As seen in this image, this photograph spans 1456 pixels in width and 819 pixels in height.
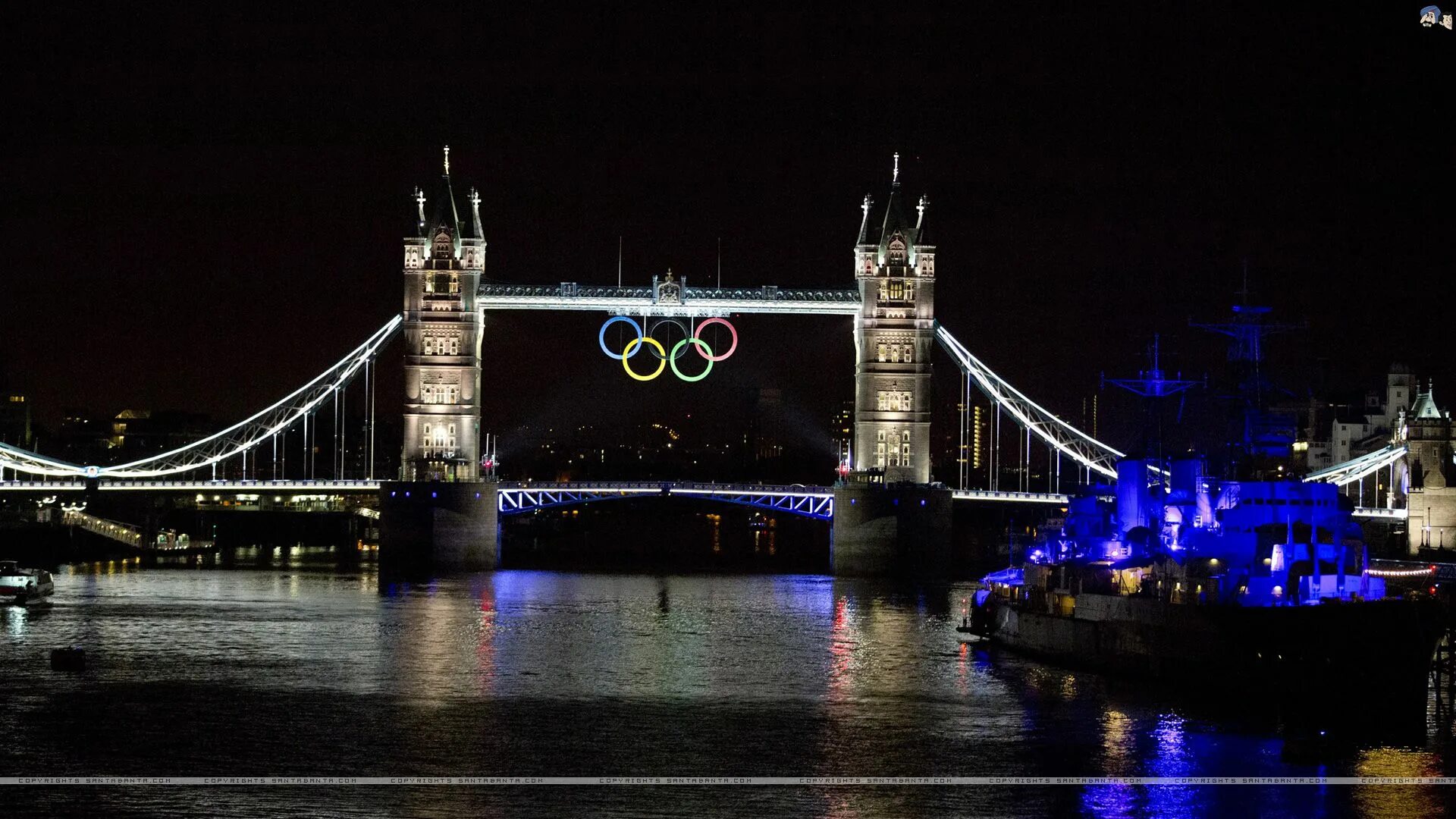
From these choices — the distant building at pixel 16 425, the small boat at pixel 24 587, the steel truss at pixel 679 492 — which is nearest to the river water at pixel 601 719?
the small boat at pixel 24 587

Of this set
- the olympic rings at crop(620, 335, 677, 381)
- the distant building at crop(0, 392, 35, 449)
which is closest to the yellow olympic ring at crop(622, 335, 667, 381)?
the olympic rings at crop(620, 335, 677, 381)

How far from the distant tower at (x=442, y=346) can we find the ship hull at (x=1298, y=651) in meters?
47.2

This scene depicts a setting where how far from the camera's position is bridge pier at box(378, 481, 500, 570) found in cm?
8050

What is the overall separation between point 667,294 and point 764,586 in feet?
44.1

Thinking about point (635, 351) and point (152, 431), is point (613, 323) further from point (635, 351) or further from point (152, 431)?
point (152, 431)

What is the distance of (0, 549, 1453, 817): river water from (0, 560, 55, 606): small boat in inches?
97.5

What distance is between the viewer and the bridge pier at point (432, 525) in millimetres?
80500

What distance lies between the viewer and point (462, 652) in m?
47.4

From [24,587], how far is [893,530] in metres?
33.8

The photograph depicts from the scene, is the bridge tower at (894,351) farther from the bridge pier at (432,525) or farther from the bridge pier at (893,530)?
the bridge pier at (432,525)

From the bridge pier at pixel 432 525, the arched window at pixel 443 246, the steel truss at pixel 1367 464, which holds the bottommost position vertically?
the bridge pier at pixel 432 525

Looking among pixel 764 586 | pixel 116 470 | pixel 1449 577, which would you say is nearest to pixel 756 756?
pixel 1449 577

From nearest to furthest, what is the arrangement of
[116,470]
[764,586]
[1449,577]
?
[1449,577], [764,586], [116,470]

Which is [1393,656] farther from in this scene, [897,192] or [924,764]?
[897,192]
